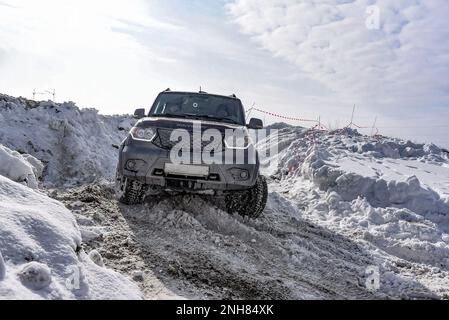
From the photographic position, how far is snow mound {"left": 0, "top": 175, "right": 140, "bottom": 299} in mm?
A: 2438

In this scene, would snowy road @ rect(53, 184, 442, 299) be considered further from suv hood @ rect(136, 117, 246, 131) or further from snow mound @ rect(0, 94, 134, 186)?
snow mound @ rect(0, 94, 134, 186)

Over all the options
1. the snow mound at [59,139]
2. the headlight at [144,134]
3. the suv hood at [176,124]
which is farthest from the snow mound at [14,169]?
the snow mound at [59,139]

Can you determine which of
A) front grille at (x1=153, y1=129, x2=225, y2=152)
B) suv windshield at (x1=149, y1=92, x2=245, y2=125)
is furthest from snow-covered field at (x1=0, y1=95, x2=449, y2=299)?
suv windshield at (x1=149, y1=92, x2=245, y2=125)

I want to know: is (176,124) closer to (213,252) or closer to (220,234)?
(220,234)

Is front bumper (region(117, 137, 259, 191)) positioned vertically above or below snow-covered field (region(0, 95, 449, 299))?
above

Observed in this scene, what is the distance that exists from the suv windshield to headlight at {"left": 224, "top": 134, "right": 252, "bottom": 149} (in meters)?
0.89

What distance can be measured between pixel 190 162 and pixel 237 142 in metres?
0.73

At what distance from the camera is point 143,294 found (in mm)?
3100

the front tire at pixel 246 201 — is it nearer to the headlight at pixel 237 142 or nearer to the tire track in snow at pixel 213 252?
the tire track in snow at pixel 213 252

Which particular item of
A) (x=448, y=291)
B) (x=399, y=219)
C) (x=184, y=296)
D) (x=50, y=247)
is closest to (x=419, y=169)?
(x=399, y=219)

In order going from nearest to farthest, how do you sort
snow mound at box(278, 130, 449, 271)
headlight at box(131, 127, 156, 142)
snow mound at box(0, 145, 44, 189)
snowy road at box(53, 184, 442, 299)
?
snowy road at box(53, 184, 442, 299)
snow mound at box(0, 145, 44, 189)
headlight at box(131, 127, 156, 142)
snow mound at box(278, 130, 449, 271)

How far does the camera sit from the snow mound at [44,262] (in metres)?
2.44
